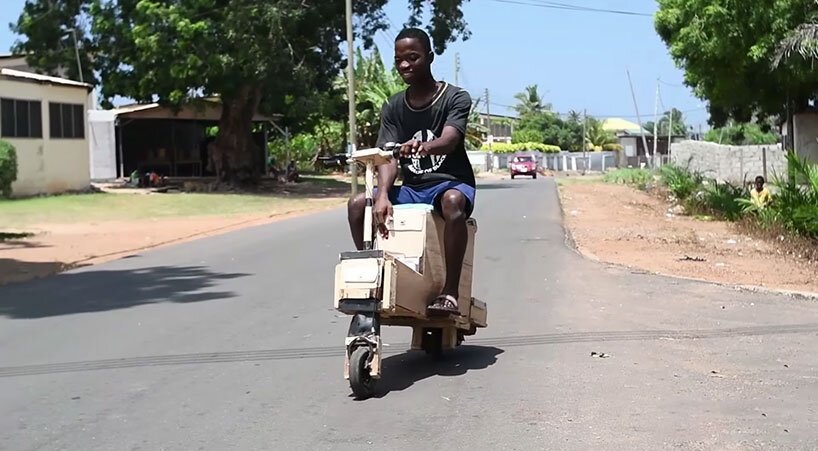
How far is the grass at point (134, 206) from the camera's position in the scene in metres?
27.2

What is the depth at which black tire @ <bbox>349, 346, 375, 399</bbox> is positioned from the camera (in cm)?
608

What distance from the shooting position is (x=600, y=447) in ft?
17.0

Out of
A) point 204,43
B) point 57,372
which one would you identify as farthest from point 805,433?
point 204,43

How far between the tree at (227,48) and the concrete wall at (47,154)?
3183 millimetres

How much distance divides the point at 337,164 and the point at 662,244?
11.5 meters

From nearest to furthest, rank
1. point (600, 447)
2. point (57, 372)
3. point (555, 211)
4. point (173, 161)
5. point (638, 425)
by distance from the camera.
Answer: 1. point (600, 447)
2. point (638, 425)
3. point (57, 372)
4. point (555, 211)
5. point (173, 161)

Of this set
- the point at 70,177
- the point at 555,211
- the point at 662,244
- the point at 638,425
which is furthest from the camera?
the point at 70,177

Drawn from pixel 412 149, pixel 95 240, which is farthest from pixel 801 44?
pixel 95 240

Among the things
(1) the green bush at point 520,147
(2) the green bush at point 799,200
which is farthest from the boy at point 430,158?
(1) the green bush at point 520,147

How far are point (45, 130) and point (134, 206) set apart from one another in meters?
4.89

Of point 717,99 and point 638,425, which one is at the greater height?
point 717,99

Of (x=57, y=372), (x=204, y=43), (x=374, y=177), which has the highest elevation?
(x=204, y=43)

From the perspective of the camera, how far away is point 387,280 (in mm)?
6074

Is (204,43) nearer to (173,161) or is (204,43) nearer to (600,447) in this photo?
(173,161)
